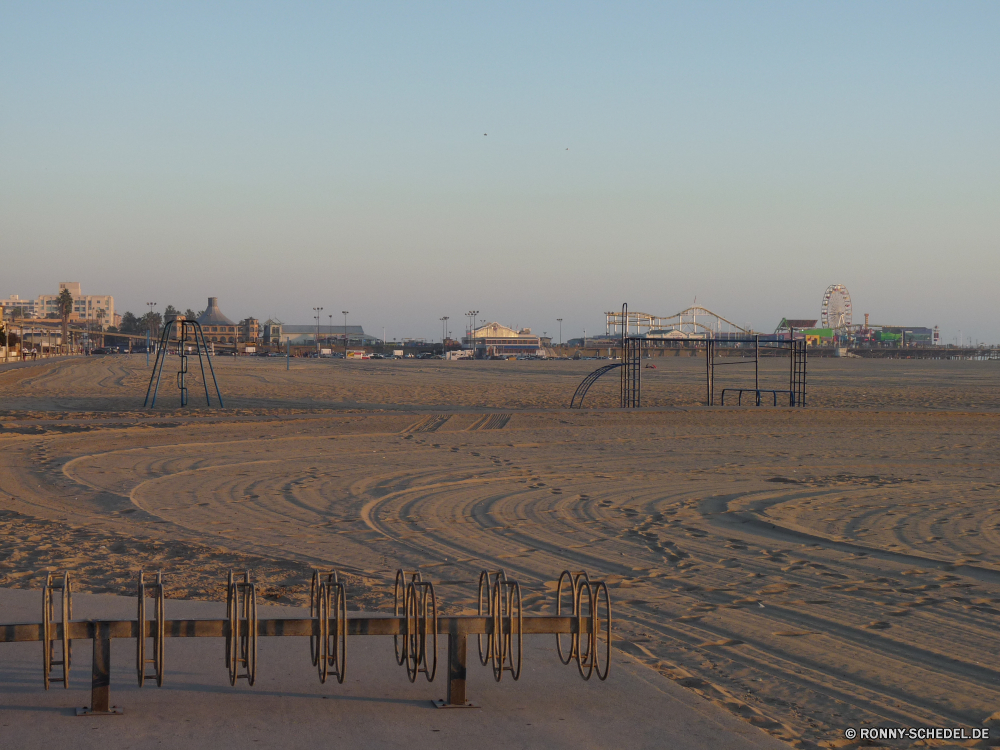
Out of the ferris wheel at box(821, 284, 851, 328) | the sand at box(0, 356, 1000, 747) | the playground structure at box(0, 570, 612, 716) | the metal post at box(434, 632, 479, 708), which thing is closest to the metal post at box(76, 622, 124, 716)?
the playground structure at box(0, 570, 612, 716)

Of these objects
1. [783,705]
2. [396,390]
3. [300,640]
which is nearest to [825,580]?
[783,705]

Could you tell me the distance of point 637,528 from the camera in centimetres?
862

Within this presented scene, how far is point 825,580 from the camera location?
21.8 feet

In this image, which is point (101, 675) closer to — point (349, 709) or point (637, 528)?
point (349, 709)

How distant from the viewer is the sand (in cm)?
487

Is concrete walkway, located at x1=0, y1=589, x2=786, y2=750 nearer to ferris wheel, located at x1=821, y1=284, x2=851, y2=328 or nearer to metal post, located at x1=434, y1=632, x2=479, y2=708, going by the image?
metal post, located at x1=434, y1=632, x2=479, y2=708

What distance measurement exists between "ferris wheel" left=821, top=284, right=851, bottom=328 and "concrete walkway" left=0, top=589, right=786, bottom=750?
648 feet

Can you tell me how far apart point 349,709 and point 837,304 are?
199m

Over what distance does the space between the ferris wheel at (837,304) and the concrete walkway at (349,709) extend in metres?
197

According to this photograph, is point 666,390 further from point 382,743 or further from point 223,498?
point 382,743

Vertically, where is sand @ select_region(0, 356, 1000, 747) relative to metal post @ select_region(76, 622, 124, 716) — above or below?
below

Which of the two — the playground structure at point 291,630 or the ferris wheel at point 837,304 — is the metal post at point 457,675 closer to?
the playground structure at point 291,630

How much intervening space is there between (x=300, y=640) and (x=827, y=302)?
198 meters

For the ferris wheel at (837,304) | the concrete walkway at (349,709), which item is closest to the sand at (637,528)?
the concrete walkway at (349,709)
